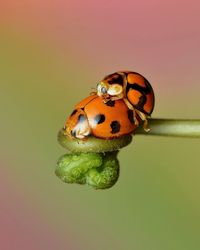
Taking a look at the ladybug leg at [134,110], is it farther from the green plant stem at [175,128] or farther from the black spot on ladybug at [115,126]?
the green plant stem at [175,128]

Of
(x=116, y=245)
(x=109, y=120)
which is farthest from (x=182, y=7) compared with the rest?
(x=109, y=120)

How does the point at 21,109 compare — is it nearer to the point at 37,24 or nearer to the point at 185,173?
the point at 37,24

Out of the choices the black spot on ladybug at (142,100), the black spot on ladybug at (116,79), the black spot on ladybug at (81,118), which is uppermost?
the black spot on ladybug at (116,79)

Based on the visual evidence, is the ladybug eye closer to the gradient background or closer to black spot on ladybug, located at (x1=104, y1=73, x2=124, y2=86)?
black spot on ladybug, located at (x1=104, y1=73, x2=124, y2=86)

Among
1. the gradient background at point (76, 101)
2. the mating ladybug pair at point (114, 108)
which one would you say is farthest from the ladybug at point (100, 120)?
the gradient background at point (76, 101)

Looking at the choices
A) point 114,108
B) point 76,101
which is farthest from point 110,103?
point 76,101

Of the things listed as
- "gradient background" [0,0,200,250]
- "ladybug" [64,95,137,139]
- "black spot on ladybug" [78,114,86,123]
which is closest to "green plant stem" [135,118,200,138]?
"ladybug" [64,95,137,139]
